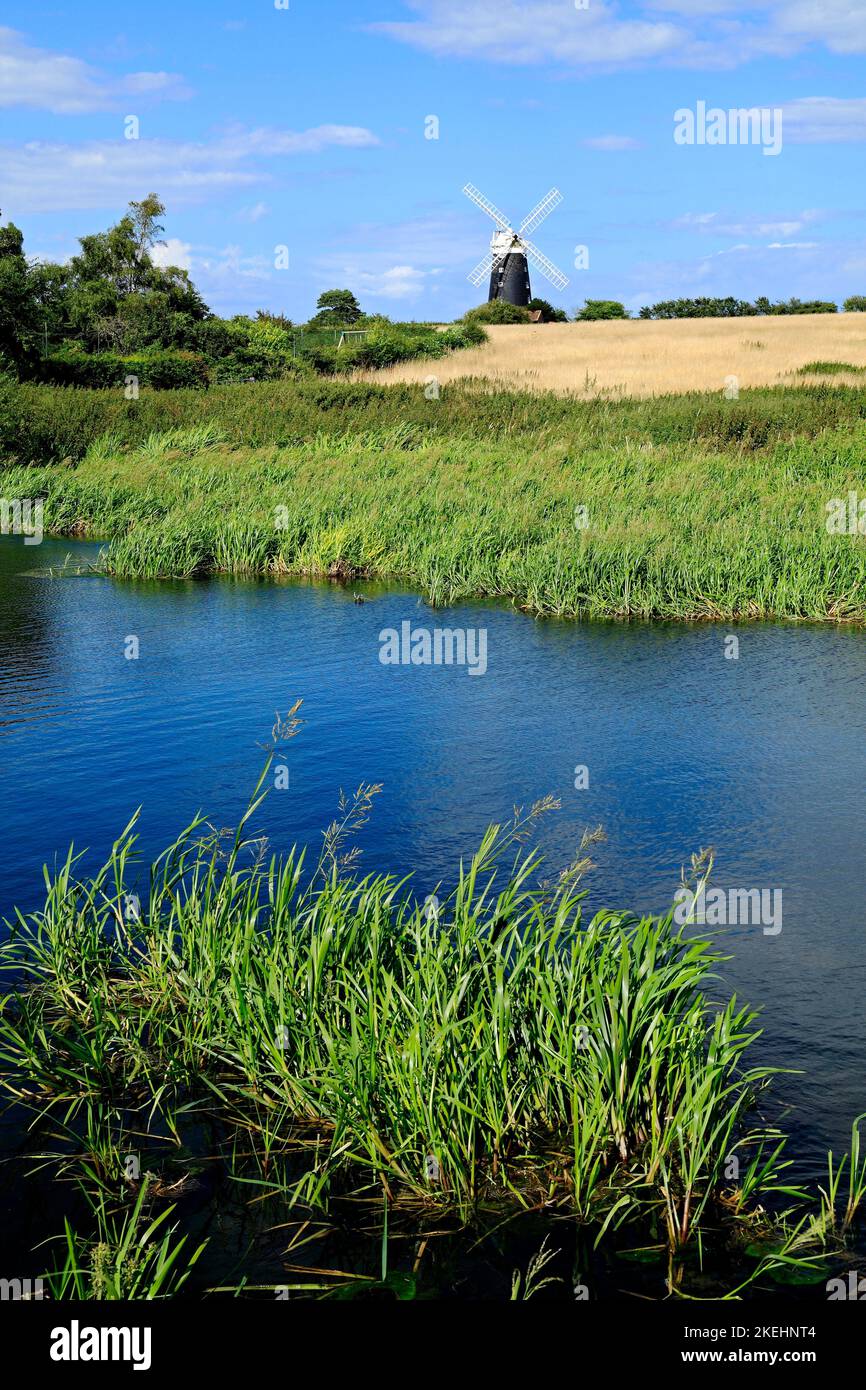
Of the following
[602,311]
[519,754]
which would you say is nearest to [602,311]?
[602,311]

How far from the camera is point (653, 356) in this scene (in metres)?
49.1

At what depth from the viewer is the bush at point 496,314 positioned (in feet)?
218

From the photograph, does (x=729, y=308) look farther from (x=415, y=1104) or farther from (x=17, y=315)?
(x=415, y=1104)

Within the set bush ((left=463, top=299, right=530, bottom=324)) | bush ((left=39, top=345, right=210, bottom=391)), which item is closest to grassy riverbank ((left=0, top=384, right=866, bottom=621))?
bush ((left=39, top=345, right=210, bottom=391))

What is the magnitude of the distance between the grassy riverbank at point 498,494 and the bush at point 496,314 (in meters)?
34.5

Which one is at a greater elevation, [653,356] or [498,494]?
[653,356]

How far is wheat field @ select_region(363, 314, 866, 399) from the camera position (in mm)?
39094

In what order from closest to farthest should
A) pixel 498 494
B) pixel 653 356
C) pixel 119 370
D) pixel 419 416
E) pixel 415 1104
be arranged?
pixel 415 1104 < pixel 498 494 < pixel 419 416 < pixel 653 356 < pixel 119 370

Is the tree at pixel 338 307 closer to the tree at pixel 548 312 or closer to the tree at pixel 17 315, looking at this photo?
the tree at pixel 548 312

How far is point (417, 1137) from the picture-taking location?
4.66m

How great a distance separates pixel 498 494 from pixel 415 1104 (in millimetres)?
17929

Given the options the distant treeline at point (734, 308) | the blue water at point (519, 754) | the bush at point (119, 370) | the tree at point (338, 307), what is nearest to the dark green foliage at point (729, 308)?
the distant treeline at point (734, 308)
